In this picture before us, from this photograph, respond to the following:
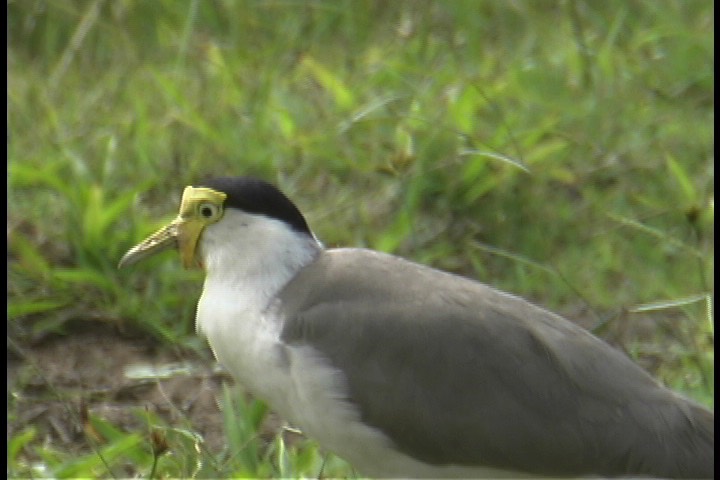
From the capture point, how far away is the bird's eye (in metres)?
4.86

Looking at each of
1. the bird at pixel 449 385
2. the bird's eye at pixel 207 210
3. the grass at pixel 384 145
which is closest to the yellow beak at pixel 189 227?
the bird's eye at pixel 207 210

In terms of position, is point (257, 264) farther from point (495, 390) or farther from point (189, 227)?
point (495, 390)

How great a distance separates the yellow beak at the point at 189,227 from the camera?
4.86 m

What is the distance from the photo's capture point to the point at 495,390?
4.48 meters

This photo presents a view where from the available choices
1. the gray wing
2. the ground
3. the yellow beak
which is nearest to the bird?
the gray wing

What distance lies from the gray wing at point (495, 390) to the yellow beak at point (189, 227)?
45 centimetres

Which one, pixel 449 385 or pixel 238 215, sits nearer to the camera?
pixel 449 385

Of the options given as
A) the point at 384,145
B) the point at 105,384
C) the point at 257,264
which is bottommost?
the point at 105,384

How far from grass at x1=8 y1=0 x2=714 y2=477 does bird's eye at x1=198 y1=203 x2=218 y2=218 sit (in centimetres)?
70

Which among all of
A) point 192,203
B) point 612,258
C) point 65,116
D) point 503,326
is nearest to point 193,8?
point 65,116

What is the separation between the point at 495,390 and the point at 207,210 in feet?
3.36

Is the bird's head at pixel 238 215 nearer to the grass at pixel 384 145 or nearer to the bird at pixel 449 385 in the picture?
the bird at pixel 449 385

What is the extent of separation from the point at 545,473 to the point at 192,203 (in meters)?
1.30

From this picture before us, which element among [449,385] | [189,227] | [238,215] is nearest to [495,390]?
[449,385]
